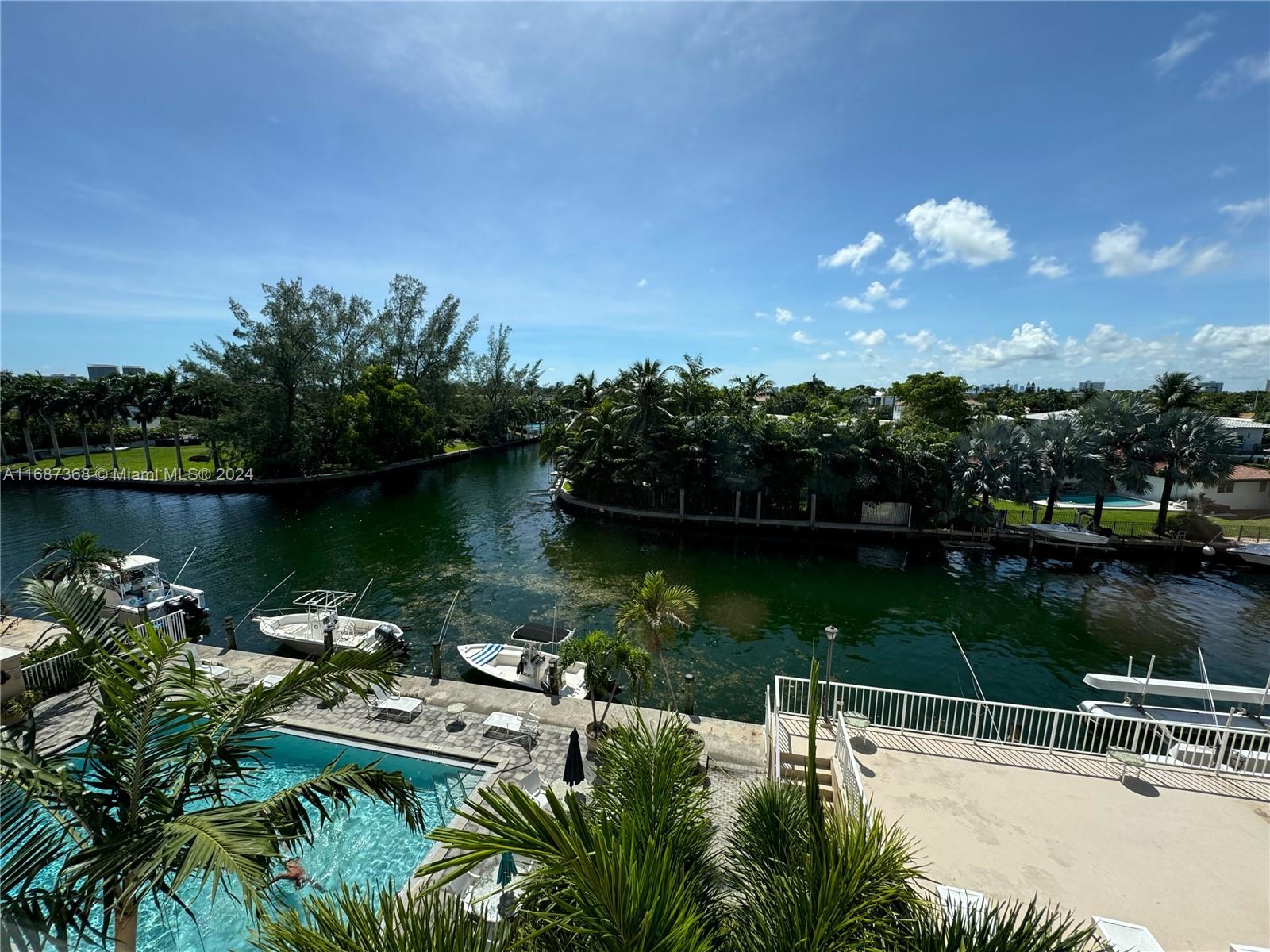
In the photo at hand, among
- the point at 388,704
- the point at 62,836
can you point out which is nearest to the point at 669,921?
the point at 62,836

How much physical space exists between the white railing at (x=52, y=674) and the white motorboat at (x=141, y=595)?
10.2ft

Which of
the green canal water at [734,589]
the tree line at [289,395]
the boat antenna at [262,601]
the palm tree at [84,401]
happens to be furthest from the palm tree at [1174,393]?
the palm tree at [84,401]

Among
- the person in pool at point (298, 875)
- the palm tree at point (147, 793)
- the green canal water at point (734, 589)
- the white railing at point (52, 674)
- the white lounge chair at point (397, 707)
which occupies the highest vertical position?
the palm tree at point (147, 793)

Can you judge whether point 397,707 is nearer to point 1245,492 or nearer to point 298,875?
point 298,875

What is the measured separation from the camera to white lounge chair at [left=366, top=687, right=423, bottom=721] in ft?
38.3

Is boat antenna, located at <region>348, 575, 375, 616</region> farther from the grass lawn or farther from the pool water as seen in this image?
the pool water

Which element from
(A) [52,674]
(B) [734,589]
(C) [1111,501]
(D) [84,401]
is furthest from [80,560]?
(C) [1111,501]

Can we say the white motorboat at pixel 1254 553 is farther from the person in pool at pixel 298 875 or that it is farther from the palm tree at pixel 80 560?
the palm tree at pixel 80 560

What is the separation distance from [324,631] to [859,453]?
26.6m

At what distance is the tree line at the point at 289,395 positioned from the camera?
4059cm

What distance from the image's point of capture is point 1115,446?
28.9m

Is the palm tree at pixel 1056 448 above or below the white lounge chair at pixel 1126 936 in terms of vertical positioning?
above

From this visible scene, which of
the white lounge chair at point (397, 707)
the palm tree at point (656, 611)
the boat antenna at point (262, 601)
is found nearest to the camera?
the white lounge chair at point (397, 707)

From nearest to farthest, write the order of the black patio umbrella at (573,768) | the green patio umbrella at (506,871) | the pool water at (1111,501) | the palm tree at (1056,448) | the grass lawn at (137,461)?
the green patio umbrella at (506,871) → the black patio umbrella at (573,768) → the palm tree at (1056,448) → the pool water at (1111,501) → the grass lawn at (137,461)
